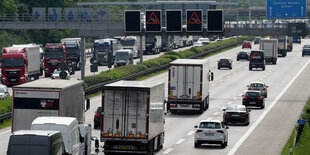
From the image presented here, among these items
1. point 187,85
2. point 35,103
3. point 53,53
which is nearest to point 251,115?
point 187,85

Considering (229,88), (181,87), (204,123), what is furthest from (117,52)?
(204,123)

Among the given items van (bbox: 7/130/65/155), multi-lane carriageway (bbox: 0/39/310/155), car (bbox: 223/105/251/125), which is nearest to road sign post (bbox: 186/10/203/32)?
multi-lane carriageway (bbox: 0/39/310/155)

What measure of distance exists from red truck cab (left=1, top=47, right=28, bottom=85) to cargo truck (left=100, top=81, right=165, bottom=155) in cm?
3939

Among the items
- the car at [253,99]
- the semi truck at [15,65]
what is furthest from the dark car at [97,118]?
the semi truck at [15,65]

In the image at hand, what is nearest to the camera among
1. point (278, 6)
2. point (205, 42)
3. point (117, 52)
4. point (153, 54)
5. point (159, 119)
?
point (159, 119)

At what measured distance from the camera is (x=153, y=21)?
64.4 metres

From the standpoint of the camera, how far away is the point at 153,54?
124250mm

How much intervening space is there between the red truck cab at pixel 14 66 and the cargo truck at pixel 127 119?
3939cm

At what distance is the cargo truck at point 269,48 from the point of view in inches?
3991

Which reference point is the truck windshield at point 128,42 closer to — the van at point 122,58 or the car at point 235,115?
the van at point 122,58

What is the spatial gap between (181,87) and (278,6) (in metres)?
36.4

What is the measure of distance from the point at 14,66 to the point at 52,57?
34.5 feet

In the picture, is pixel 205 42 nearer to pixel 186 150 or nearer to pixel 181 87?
pixel 181 87

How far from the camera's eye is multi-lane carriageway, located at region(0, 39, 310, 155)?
4022 centimetres
